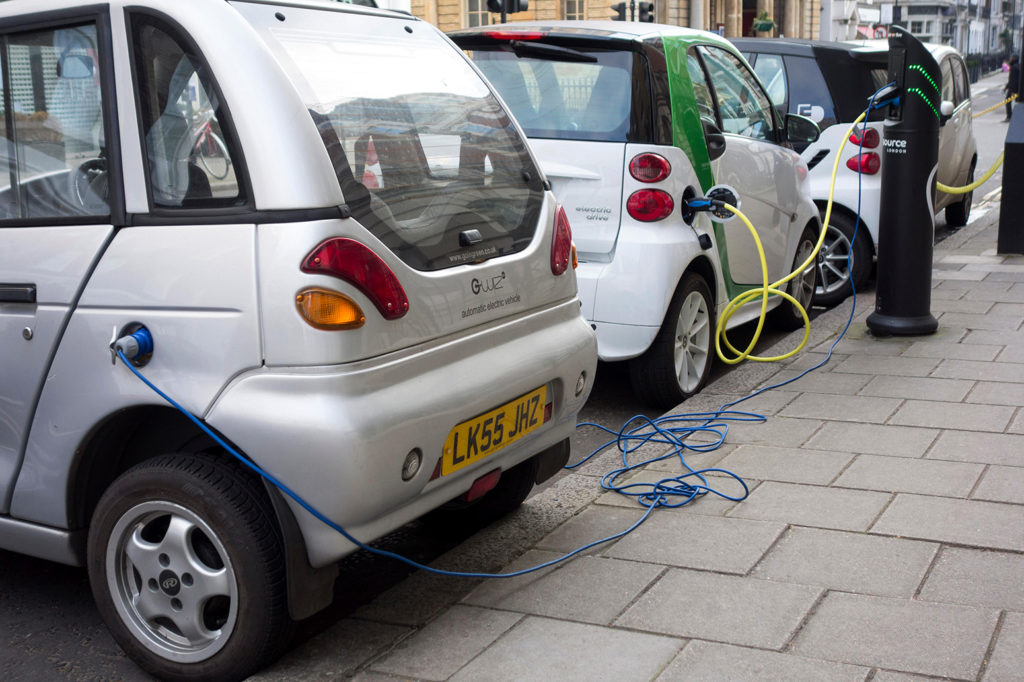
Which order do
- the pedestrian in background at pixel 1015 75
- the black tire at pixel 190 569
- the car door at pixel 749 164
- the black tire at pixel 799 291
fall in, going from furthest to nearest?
1. the pedestrian in background at pixel 1015 75
2. the black tire at pixel 799 291
3. the car door at pixel 749 164
4. the black tire at pixel 190 569

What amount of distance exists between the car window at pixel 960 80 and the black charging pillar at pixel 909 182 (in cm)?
461

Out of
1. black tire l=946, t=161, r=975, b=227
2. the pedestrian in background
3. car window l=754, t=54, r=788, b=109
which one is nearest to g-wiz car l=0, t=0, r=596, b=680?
car window l=754, t=54, r=788, b=109

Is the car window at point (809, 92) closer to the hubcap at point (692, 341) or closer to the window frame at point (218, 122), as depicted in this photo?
the hubcap at point (692, 341)

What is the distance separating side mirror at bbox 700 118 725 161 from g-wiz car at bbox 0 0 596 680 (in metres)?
2.55

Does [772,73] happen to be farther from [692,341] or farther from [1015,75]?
[1015,75]

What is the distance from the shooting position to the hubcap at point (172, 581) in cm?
303

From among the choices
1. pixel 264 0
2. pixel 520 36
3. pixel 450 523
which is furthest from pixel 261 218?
pixel 520 36

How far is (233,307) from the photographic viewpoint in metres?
2.93

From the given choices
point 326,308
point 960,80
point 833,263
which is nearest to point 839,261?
point 833,263

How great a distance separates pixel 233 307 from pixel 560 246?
1.29 metres

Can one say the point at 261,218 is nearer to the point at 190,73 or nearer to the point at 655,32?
the point at 190,73

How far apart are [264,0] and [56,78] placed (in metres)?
0.64

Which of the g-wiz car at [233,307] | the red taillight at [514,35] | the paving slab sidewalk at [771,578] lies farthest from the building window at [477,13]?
the g-wiz car at [233,307]

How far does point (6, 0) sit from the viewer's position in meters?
3.44
